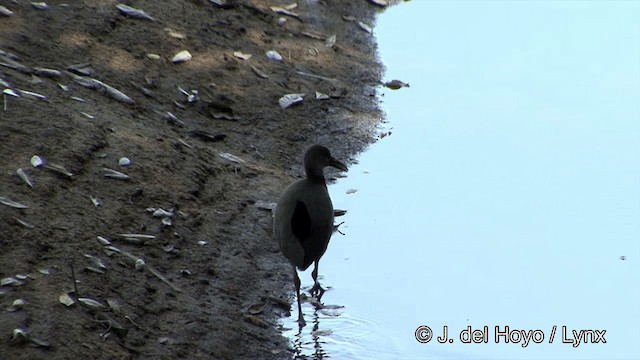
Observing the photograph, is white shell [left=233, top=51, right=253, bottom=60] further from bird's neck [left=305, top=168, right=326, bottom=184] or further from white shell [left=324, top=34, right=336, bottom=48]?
bird's neck [left=305, top=168, right=326, bottom=184]

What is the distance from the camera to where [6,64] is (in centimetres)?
881

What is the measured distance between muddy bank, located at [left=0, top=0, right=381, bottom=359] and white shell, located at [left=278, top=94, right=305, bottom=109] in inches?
2.0

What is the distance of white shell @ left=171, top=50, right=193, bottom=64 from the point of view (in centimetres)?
1030

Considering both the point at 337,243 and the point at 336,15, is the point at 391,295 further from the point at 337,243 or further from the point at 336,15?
the point at 336,15

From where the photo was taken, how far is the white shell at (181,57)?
1030cm

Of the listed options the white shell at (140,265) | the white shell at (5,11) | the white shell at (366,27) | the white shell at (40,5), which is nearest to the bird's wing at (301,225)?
the white shell at (140,265)

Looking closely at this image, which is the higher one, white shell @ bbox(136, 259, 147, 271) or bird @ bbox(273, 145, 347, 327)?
bird @ bbox(273, 145, 347, 327)

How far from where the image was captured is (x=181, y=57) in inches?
409

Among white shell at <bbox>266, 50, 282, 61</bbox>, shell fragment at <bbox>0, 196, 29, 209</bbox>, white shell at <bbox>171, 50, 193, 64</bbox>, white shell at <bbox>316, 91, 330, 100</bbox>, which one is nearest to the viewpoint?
shell fragment at <bbox>0, 196, 29, 209</bbox>

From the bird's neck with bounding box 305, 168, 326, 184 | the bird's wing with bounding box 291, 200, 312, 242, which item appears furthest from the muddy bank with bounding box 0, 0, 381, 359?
the bird's neck with bounding box 305, 168, 326, 184

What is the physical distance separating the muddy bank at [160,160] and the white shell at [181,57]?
6 cm

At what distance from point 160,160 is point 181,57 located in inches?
82.7

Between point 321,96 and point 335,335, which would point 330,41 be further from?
point 335,335

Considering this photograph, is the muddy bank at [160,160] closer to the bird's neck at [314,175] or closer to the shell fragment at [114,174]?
the shell fragment at [114,174]
